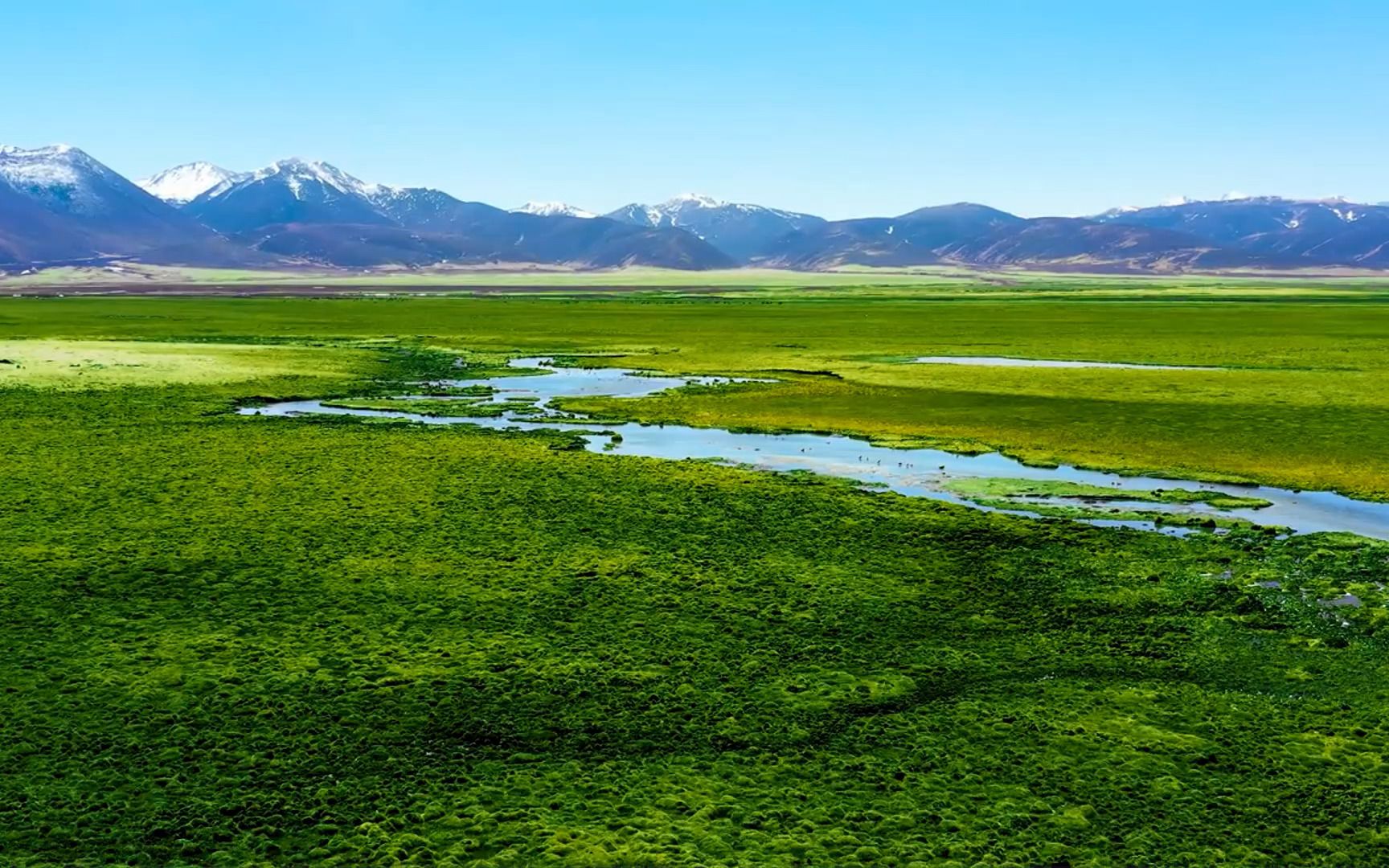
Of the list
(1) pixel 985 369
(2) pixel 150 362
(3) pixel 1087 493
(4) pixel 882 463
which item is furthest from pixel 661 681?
(2) pixel 150 362

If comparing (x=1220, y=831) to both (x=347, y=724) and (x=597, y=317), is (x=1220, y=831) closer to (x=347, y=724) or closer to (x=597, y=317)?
(x=347, y=724)

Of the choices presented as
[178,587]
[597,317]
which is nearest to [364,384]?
[178,587]

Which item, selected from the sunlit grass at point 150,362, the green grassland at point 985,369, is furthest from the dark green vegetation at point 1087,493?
the sunlit grass at point 150,362

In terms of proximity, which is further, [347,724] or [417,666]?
[417,666]

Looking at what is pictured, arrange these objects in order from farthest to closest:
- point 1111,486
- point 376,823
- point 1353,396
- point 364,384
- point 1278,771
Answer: point 364,384 → point 1353,396 → point 1111,486 → point 1278,771 → point 376,823

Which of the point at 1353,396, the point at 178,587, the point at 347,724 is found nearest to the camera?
the point at 347,724
